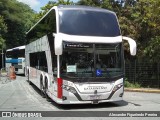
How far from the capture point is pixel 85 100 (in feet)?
43.1

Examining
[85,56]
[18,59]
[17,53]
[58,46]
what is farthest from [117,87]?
[17,53]

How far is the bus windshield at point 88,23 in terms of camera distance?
13.4 m

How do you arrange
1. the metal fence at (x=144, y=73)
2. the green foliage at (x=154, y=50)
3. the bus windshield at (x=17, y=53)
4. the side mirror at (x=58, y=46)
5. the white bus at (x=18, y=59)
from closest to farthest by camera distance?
the side mirror at (x=58, y=46) < the metal fence at (x=144, y=73) < the green foliage at (x=154, y=50) < the white bus at (x=18, y=59) < the bus windshield at (x=17, y=53)

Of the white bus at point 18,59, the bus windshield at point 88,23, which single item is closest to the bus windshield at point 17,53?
the white bus at point 18,59

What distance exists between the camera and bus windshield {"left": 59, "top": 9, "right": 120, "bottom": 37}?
13438 mm

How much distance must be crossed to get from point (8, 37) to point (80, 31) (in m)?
48.6

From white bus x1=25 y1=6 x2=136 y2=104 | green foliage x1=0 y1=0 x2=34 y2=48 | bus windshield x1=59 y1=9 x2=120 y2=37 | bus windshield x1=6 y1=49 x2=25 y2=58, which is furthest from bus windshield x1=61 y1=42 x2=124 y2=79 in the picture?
green foliage x1=0 y1=0 x2=34 y2=48

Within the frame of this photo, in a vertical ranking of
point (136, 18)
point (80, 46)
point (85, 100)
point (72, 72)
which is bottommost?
point (85, 100)

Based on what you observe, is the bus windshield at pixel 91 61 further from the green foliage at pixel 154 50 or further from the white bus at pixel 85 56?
the green foliage at pixel 154 50

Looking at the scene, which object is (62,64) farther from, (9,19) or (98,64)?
(9,19)

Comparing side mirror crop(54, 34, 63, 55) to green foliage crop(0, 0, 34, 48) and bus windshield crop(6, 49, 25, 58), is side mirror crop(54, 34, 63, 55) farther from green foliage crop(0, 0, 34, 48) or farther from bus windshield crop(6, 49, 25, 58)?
green foliage crop(0, 0, 34, 48)

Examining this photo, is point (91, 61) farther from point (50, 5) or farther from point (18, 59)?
point (50, 5)

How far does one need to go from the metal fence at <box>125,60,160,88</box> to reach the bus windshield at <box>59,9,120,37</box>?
9420mm

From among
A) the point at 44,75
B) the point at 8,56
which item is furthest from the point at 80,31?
the point at 8,56
